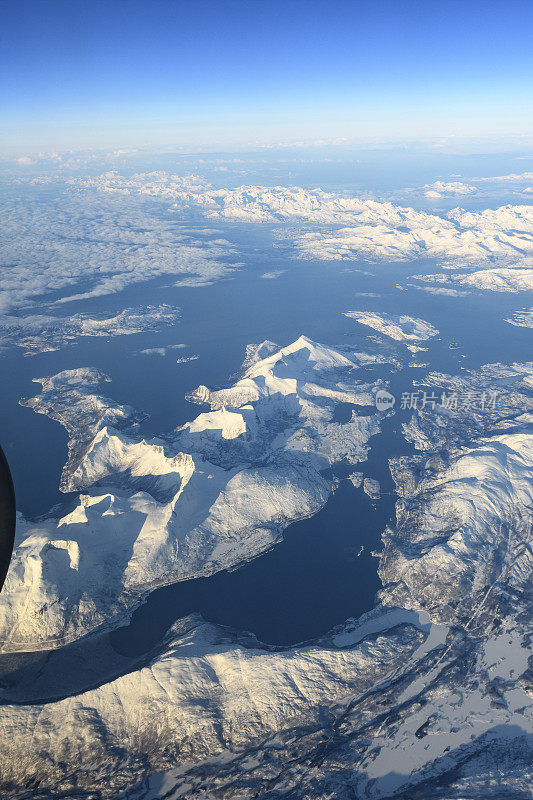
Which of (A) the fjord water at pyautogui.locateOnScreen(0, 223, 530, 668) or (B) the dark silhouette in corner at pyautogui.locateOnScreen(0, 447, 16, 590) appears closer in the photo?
(B) the dark silhouette in corner at pyautogui.locateOnScreen(0, 447, 16, 590)

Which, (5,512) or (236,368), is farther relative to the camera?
(236,368)

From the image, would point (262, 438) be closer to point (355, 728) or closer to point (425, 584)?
point (425, 584)

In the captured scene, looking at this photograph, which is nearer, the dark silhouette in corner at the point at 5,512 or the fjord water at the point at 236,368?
the dark silhouette in corner at the point at 5,512

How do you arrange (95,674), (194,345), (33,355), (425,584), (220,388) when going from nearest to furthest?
1. (95,674)
2. (425,584)
3. (220,388)
4. (33,355)
5. (194,345)

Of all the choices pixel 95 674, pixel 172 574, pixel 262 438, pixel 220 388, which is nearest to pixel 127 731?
pixel 95 674

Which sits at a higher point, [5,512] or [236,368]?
[5,512]

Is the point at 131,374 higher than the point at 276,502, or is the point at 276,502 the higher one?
the point at 131,374

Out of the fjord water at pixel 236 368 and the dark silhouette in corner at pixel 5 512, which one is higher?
the dark silhouette in corner at pixel 5 512

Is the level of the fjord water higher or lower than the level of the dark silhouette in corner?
lower
